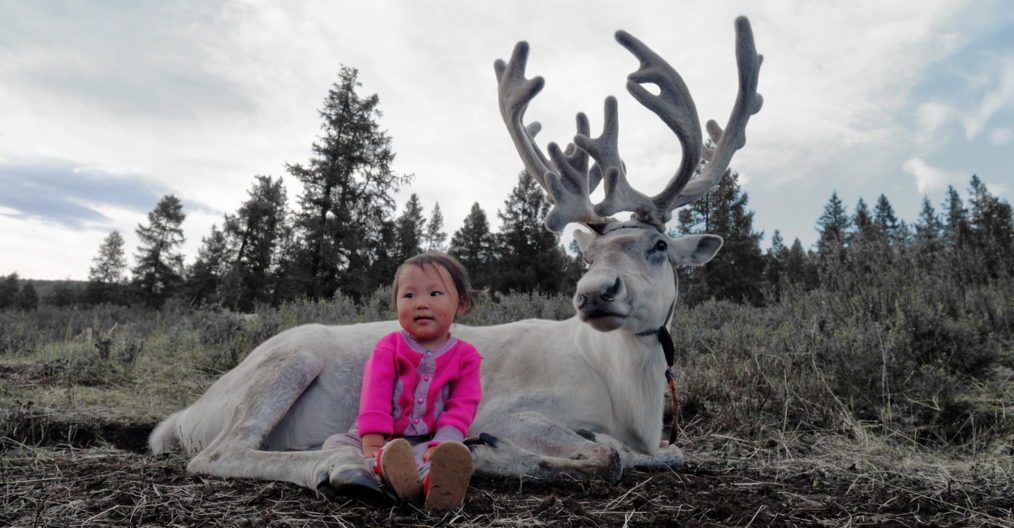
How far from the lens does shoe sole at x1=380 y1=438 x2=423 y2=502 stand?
2227 millimetres

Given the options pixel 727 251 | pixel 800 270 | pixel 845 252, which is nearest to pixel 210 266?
pixel 727 251

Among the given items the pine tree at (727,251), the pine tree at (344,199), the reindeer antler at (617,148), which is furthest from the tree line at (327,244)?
the reindeer antler at (617,148)

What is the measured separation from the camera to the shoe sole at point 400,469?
2.23 meters

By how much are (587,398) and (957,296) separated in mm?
6020

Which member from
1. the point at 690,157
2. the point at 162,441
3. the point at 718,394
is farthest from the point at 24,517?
the point at 718,394

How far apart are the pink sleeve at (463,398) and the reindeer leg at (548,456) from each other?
21cm

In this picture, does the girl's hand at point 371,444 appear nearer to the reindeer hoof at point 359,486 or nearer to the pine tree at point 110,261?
the reindeer hoof at point 359,486

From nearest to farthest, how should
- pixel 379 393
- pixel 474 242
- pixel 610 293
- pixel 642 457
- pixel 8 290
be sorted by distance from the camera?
pixel 379 393 → pixel 610 293 → pixel 642 457 → pixel 8 290 → pixel 474 242

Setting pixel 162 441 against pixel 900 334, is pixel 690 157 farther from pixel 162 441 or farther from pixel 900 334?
pixel 162 441

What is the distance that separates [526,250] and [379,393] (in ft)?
135

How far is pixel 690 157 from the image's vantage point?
13.5 ft

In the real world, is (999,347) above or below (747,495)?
above

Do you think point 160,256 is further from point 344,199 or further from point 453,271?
Answer: point 453,271

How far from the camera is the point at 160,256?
4659 cm
